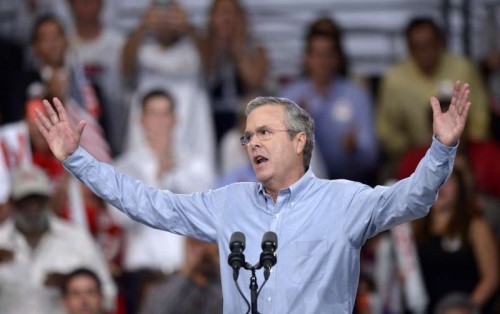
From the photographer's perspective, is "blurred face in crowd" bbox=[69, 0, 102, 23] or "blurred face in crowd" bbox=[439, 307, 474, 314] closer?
"blurred face in crowd" bbox=[439, 307, 474, 314]

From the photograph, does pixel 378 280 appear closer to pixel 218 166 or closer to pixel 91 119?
pixel 218 166

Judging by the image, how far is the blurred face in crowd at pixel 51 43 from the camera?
10.6 m

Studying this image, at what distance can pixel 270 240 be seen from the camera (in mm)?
5395

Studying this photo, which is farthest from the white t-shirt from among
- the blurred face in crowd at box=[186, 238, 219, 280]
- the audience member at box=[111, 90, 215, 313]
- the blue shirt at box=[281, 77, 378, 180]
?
the blue shirt at box=[281, 77, 378, 180]

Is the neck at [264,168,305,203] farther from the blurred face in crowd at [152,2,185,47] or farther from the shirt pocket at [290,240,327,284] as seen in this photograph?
the blurred face in crowd at [152,2,185,47]

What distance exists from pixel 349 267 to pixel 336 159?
4.86 metres

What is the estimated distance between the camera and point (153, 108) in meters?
10.3

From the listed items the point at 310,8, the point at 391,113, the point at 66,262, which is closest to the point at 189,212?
the point at 66,262

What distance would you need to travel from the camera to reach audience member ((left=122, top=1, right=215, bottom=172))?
421 inches

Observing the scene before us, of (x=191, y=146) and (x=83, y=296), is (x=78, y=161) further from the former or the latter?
(x=191, y=146)

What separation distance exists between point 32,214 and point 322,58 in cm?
249

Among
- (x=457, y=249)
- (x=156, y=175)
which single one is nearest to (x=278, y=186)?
(x=457, y=249)

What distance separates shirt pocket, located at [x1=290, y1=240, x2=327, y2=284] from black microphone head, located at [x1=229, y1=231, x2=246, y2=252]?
30cm

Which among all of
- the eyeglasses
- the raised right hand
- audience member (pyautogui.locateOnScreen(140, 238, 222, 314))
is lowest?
audience member (pyautogui.locateOnScreen(140, 238, 222, 314))
